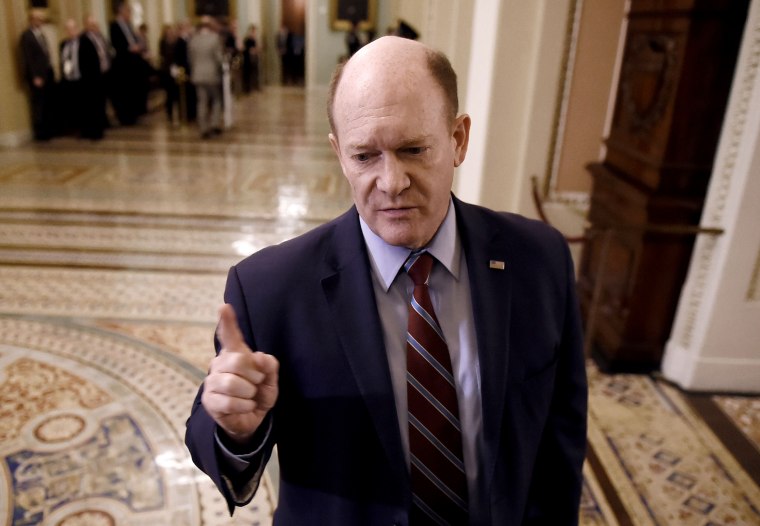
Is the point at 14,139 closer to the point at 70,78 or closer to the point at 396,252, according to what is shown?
the point at 70,78

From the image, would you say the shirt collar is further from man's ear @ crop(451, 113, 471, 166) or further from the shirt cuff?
the shirt cuff

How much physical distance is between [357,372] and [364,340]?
0.19 feet

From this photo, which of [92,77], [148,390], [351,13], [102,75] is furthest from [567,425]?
[351,13]

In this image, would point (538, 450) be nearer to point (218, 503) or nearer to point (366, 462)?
point (366, 462)

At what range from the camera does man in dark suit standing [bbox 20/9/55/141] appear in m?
8.52

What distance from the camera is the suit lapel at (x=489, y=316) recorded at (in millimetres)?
1114

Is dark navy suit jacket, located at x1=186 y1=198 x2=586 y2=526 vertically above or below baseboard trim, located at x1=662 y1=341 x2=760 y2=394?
above

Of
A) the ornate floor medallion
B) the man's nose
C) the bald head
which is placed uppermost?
the bald head

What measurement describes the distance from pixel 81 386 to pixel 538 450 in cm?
269

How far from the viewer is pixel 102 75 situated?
9516 mm

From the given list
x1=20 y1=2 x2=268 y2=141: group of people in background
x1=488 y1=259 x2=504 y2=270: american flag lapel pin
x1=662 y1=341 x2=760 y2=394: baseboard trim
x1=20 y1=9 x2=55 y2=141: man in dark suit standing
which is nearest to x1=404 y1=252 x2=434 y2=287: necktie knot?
x1=488 y1=259 x2=504 y2=270: american flag lapel pin

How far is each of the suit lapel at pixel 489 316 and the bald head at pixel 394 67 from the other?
0.30 metres

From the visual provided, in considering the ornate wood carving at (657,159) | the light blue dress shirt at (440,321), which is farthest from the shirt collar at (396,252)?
the ornate wood carving at (657,159)

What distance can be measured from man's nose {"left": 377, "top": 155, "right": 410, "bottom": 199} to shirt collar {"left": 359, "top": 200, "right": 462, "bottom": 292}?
0.49 ft
